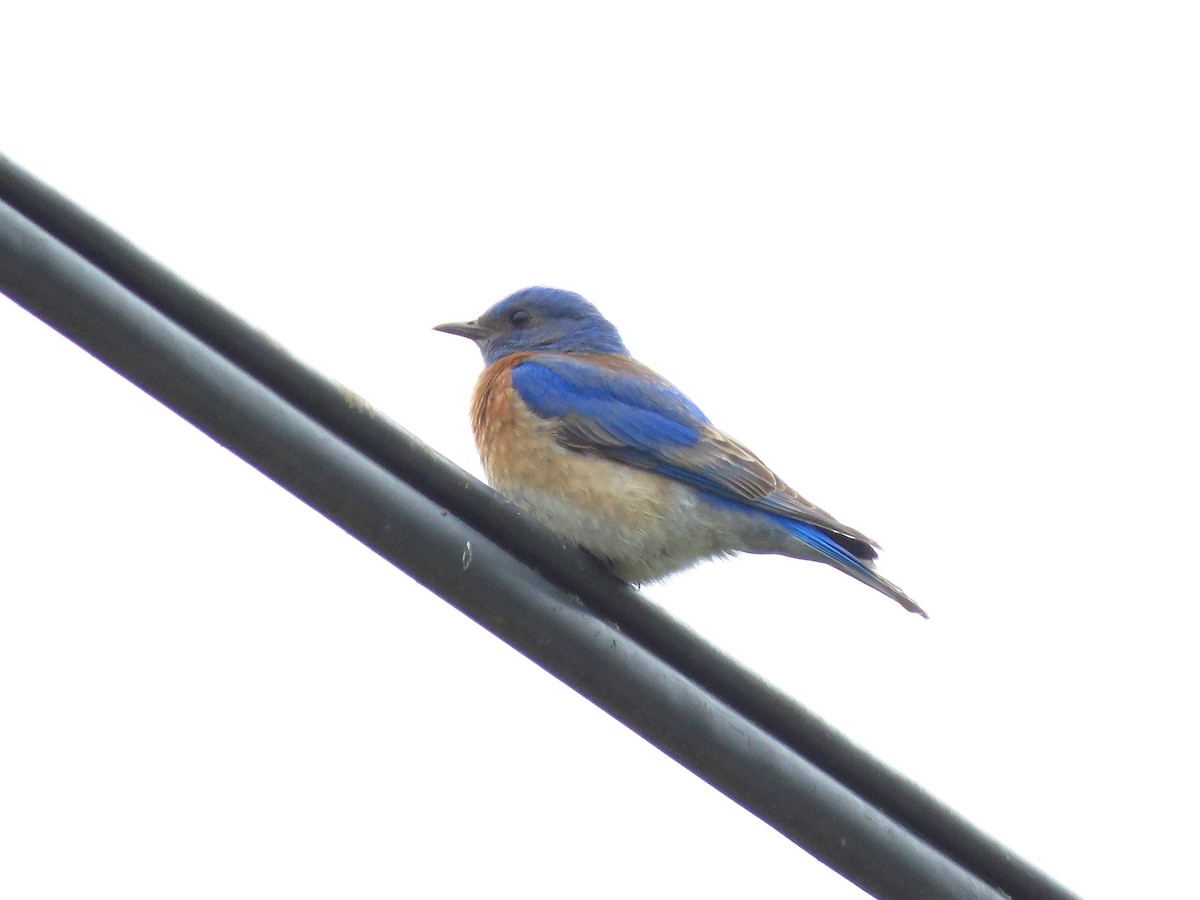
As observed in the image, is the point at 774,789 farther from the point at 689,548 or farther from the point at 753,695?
the point at 689,548

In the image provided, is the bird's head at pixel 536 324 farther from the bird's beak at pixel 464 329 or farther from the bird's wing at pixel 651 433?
the bird's wing at pixel 651 433

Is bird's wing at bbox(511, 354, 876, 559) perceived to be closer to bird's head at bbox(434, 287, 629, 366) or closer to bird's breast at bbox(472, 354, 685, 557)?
bird's breast at bbox(472, 354, 685, 557)

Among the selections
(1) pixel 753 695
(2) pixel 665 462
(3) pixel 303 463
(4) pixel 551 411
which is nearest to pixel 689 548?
(2) pixel 665 462

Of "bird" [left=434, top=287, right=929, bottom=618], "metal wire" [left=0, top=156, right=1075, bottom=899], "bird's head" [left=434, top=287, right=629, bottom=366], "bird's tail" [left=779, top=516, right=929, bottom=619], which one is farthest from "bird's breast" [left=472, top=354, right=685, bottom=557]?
"metal wire" [left=0, top=156, right=1075, bottom=899]

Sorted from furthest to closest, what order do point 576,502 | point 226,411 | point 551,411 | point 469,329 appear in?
point 469,329 < point 551,411 < point 576,502 < point 226,411

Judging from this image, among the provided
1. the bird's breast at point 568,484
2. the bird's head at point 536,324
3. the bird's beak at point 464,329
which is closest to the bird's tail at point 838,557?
the bird's breast at point 568,484

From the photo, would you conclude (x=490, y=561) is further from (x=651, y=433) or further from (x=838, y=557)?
(x=651, y=433)

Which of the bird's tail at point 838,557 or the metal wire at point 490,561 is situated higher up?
the bird's tail at point 838,557

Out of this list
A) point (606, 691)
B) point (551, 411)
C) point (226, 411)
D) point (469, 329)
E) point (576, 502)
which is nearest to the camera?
point (226, 411)
